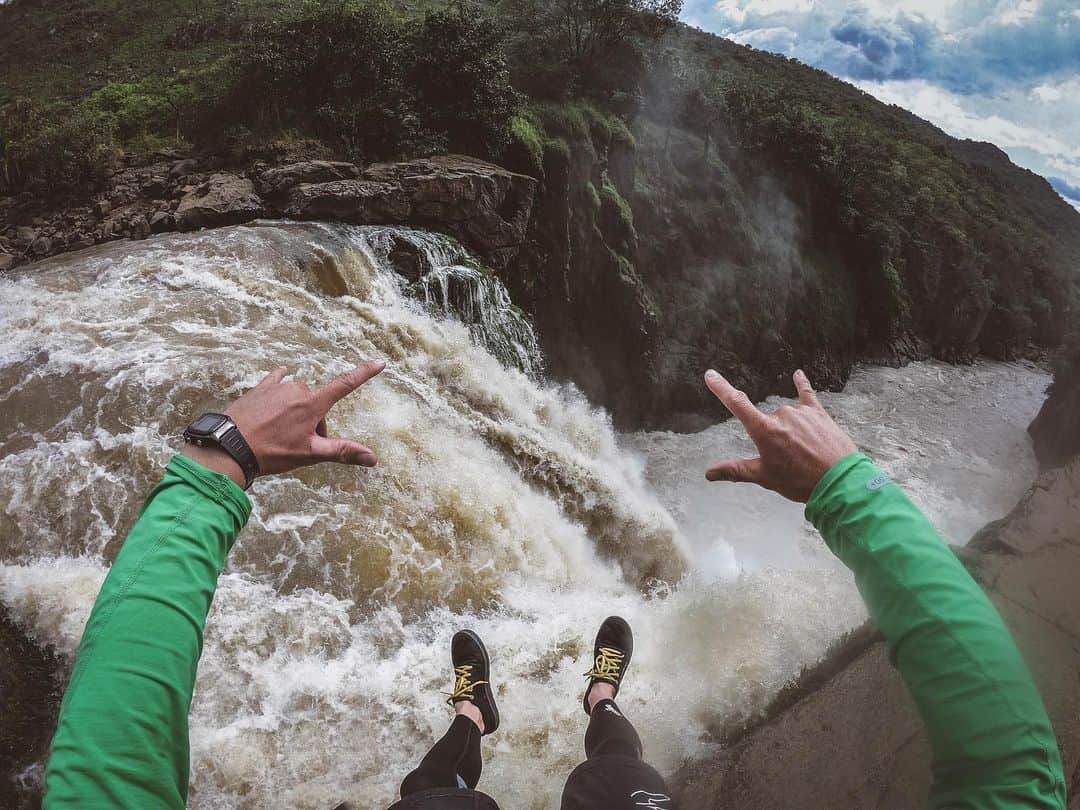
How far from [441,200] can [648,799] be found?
8.47 meters

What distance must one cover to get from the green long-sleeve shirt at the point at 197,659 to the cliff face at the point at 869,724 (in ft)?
4.97

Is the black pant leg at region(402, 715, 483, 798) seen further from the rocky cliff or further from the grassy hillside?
the grassy hillside

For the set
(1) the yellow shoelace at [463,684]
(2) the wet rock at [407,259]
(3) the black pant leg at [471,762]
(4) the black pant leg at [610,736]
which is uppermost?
(2) the wet rock at [407,259]

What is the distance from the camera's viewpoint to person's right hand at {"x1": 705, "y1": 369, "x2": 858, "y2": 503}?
3.70 feet

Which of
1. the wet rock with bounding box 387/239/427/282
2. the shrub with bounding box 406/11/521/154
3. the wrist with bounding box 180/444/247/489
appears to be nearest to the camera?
the wrist with bounding box 180/444/247/489

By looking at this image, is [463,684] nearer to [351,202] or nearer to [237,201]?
[351,202]

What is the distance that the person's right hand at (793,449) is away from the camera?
1.13 meters

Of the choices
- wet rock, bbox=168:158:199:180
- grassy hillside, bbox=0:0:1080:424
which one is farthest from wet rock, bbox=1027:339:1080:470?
wet rock, bbox=168:158:199:180

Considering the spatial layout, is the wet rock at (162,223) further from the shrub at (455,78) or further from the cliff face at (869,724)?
the cliff face at (869,724)

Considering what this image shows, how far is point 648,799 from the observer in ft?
5.89

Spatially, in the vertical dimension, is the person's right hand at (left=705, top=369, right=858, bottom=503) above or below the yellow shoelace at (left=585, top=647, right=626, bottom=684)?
above

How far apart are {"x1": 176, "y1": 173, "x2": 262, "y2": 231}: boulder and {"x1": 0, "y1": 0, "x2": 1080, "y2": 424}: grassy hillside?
3.54 ft

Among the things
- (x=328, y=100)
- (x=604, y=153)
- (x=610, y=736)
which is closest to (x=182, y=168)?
(x=328, y=100)

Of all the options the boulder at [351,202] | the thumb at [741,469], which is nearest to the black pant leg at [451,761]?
the thumb at [741,469]
